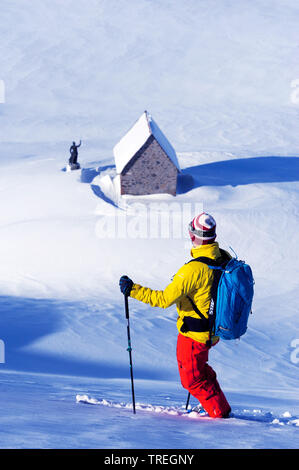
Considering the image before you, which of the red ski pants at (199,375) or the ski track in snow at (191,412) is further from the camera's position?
the ski track in snow at (191,412)

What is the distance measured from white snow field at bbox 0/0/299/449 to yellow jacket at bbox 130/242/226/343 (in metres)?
1.09

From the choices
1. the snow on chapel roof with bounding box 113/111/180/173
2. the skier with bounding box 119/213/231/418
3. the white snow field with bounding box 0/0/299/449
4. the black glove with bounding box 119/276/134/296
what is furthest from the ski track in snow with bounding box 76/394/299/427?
the snow on chapel roof with bounding box 113/111/180/173

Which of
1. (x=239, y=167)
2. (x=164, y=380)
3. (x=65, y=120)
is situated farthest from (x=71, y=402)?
(x=65, y=120)

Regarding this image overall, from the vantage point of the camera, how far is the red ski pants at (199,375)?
249 inches

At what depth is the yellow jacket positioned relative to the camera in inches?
236

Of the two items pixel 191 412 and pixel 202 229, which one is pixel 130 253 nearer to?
pixel 191 412

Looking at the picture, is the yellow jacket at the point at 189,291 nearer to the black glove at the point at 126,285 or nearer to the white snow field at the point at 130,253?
the black glove at the point at 126,285

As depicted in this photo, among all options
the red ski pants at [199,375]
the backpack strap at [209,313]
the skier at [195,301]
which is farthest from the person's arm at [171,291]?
the red ski pants at [199,375]

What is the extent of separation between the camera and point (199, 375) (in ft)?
21.1

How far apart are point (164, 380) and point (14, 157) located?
2901 centimetres

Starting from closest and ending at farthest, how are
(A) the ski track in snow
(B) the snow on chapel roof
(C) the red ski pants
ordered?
(C) the red ski pants < (A) the ski track in snow < (B) the snow on chapel roof

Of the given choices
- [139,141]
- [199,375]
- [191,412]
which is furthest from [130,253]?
[199,375]

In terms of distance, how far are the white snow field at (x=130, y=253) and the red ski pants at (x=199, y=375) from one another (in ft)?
0.80

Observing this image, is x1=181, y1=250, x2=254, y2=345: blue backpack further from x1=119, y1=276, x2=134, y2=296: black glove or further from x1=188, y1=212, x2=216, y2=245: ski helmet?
x1=119, y1=276, x2=134, y2=296: black glove
